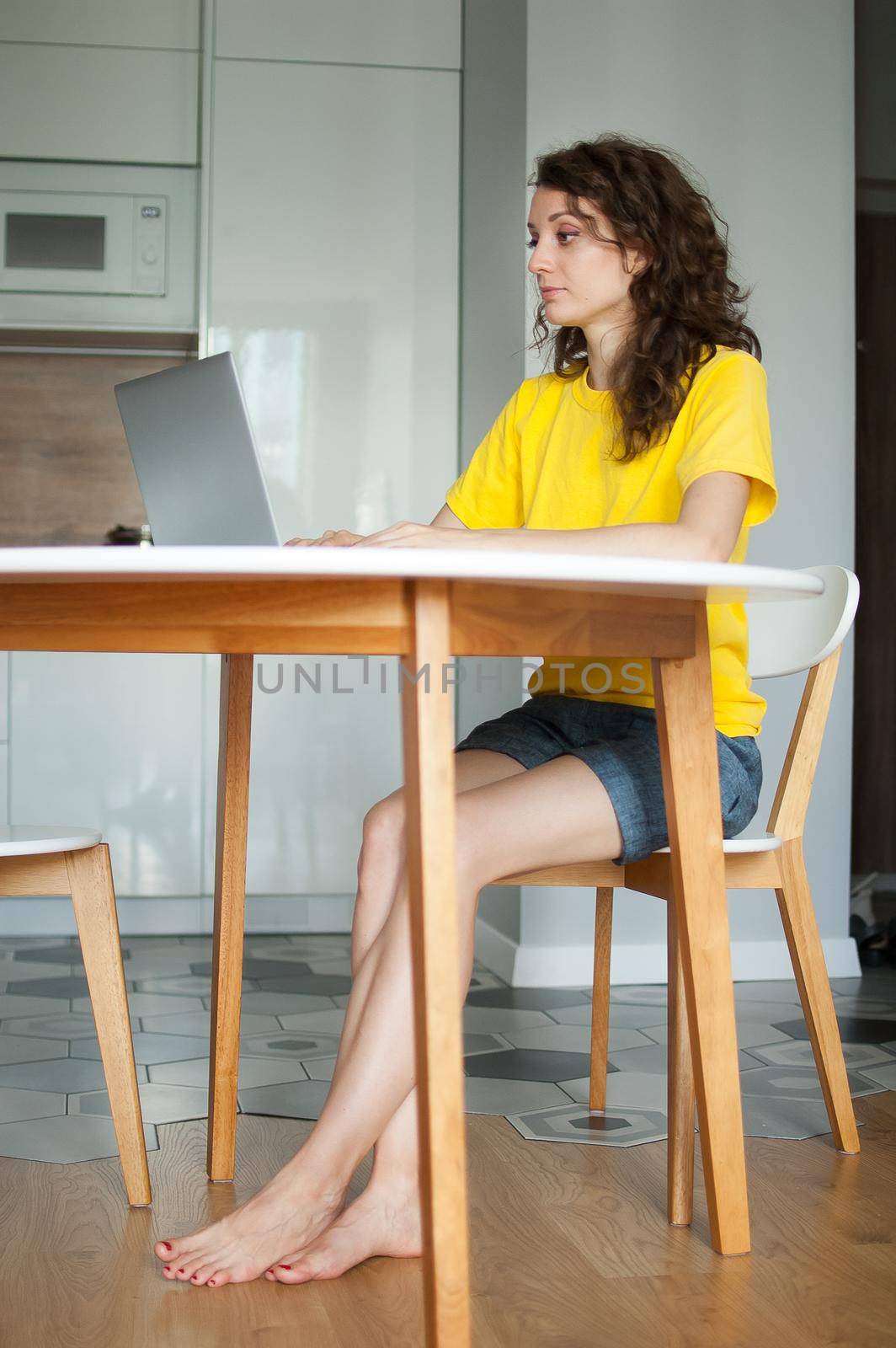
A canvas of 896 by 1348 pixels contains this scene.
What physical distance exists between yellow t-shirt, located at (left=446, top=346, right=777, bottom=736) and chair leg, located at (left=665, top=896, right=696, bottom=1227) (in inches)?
11.6

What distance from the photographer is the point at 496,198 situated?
301 cm

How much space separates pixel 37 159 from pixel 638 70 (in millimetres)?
1616

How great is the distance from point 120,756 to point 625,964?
4.63ft

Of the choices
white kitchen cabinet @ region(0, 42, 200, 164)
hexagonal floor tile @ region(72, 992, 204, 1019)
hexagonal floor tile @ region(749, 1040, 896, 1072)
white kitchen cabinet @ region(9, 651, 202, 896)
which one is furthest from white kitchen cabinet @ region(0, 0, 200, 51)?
hexagonal floor tile @ region(749, 1040, 896, 1072)

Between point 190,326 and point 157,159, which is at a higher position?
point 157,159

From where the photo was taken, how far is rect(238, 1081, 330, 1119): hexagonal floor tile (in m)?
1.79

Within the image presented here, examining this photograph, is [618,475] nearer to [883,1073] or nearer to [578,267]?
[578,267]

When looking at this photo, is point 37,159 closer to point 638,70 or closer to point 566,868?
point 638,70

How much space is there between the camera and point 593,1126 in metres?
1.74

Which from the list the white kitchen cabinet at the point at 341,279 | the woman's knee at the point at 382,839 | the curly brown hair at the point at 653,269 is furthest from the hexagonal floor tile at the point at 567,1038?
the white kitchen cabinet at the point at 341,279

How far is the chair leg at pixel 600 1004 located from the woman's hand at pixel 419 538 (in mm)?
792

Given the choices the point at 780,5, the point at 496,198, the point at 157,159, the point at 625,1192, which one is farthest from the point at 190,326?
→ the point at 625,1192

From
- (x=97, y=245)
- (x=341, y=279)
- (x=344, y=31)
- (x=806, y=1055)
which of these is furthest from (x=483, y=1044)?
(x=344, y=31)

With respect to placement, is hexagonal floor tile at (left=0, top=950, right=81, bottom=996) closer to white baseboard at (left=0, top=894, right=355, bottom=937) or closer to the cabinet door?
white baseboard at (left=0, top=894, right=355, bottom=937)
